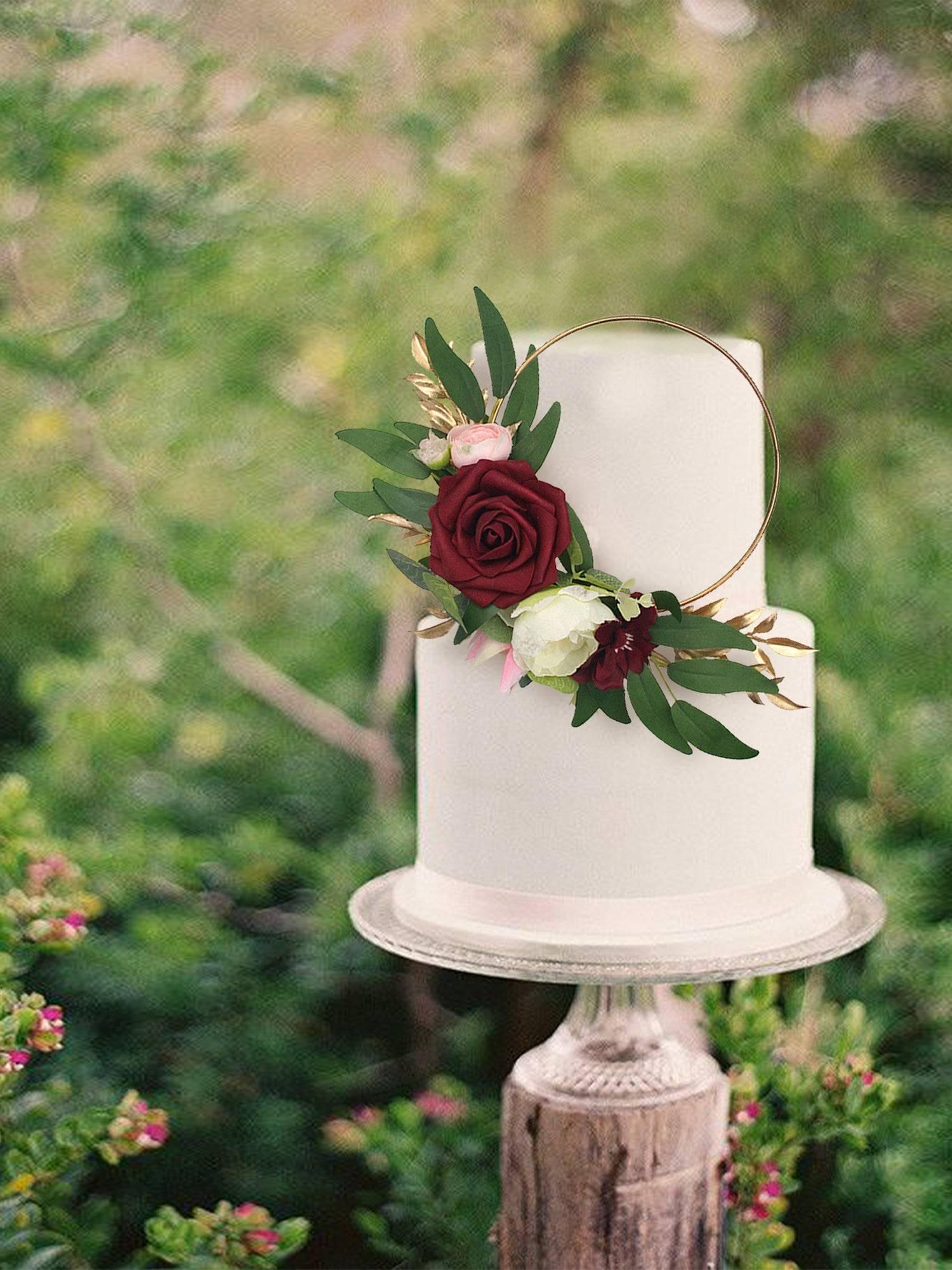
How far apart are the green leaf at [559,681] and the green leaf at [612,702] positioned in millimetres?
24

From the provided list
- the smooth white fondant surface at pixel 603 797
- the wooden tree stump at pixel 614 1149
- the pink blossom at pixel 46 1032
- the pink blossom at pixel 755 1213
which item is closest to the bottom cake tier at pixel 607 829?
the smooth white fondant surface at pixel 603 797

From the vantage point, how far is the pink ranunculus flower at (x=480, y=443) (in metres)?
1.23

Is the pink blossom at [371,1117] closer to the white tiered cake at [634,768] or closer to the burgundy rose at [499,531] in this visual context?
the white tiered cake at [634,768]

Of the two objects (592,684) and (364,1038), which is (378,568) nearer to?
(364,1038)

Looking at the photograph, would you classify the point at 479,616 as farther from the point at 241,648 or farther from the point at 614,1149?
the point at 241,648

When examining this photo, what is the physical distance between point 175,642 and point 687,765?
1.57 metres

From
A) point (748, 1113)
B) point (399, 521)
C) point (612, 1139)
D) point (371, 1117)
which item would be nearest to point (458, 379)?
point (399, 521)

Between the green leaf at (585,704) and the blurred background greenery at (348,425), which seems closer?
the green leaf at (585,704)

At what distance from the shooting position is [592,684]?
1206 mm

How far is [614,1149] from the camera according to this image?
1.33 metres

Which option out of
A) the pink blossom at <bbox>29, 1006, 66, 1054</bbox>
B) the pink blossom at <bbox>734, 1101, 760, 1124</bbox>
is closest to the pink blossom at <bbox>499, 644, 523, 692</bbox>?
the pink blossom at <bbox>29, 1006, 66, 1054</bbox>

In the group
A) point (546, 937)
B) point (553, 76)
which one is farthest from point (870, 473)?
point (546, 937)

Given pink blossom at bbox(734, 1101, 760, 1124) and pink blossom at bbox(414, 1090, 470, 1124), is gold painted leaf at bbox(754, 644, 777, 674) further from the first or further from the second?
pink blossom at bbox(414, 1090, 470, 1124)

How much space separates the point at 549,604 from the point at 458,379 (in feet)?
0.81
